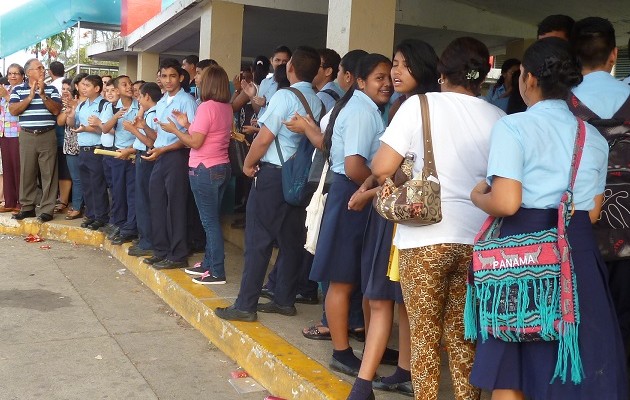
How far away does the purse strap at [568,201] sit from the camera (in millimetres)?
2555

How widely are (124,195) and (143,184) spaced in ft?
3.29

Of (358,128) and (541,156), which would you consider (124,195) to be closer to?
(358,128)

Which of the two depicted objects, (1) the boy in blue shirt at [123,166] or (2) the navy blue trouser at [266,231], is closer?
(2) the navy blue trouser at [266,231]

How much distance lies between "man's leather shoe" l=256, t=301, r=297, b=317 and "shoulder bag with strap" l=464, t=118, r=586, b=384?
272cm

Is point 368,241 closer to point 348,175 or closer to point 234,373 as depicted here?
point 348,175

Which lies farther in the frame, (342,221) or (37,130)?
(37,130)

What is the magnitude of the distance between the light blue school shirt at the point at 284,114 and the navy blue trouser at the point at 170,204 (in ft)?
6.05

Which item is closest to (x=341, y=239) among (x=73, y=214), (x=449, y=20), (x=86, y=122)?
(x=86, y=122)

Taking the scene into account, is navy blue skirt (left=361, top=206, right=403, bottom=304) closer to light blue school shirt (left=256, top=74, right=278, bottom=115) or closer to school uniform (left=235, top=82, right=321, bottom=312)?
school uniform (left=235, top=82, right=321, bottom=312)

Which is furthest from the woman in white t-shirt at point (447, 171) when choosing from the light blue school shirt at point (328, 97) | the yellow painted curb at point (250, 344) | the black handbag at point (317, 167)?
the light blue school shirt at point (328, 97)

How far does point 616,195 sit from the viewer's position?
310 centimetres

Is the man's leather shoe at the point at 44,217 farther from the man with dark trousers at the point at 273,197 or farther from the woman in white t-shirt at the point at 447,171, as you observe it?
the woman in white t-shirt at the point at 447,171

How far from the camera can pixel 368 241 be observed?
3.69m

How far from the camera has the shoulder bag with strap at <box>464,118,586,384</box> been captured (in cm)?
252
